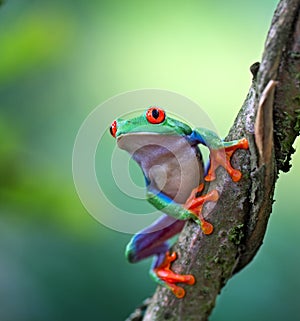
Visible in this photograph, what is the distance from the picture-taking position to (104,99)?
9.40 feet

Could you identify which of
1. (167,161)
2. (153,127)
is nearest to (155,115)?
(153,127)

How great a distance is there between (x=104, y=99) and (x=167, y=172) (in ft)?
4.56

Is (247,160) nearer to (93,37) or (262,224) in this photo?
(262,224)

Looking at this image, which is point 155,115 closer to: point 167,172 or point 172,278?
point 167,172

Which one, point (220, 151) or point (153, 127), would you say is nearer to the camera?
point (220, 151)

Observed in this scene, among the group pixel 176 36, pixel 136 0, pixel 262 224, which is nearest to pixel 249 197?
pixel 262 224

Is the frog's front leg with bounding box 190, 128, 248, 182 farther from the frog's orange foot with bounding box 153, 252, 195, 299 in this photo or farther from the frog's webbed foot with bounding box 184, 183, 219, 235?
the frog's orange foot with bounding box 153, 252, 195, 299

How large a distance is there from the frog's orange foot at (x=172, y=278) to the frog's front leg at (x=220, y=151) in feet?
0.83

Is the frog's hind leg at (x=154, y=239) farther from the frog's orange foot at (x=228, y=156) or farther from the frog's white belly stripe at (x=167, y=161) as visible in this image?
the frog's orange foot at (x=228, y=156)

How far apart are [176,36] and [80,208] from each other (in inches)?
54.0

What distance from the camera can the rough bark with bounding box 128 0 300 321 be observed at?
992 mm

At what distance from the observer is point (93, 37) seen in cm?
296

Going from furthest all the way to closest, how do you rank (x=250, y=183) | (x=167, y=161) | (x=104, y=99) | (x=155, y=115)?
(x=104, y=99)
(x=167, y=161)
(x=155, y=115)
(x=250, y=183)

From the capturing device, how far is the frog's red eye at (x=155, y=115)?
4.49 ft
